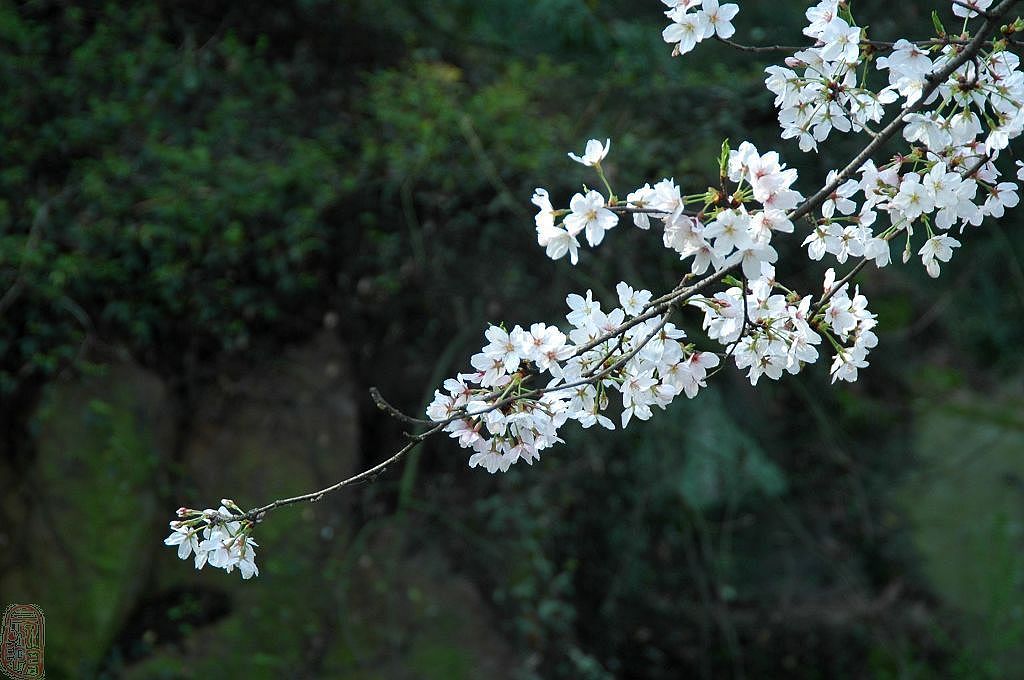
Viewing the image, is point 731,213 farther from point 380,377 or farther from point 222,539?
point 380,377

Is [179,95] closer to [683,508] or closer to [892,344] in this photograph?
[683,508]

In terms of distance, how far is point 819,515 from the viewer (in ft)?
12.4

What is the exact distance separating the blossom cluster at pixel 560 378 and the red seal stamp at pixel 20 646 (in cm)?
82

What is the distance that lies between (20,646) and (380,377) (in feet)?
5.41

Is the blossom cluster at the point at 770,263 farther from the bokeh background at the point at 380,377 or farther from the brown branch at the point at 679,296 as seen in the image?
the bokeh background at the point at 380,377

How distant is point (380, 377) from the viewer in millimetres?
3107

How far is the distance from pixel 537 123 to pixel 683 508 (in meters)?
1.38

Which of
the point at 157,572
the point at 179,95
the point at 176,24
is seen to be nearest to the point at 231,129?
the point at 179,95

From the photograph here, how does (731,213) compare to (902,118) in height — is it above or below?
below

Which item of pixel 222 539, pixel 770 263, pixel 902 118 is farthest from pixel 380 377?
pixel 902 118

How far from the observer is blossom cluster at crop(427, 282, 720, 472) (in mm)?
1150

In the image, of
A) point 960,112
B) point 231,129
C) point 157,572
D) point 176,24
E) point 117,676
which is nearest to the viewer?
point 960,112

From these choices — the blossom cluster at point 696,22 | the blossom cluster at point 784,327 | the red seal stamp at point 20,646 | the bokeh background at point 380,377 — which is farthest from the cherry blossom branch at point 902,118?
the bokeh background at point 380,377

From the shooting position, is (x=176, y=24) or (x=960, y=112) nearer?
(x=960, y=112)
